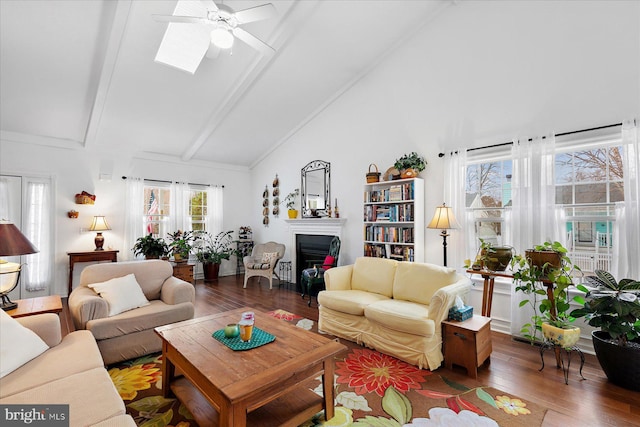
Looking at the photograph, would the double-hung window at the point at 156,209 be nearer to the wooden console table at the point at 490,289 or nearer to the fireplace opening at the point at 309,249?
the fireplace opening at the point at 309,249

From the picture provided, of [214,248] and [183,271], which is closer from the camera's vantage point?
[183,271]

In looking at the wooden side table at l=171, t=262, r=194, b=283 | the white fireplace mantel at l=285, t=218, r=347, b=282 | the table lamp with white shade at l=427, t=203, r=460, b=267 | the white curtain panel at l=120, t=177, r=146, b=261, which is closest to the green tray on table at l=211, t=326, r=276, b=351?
the table lamp with white shade at l=427, t=203, r=460, b=267

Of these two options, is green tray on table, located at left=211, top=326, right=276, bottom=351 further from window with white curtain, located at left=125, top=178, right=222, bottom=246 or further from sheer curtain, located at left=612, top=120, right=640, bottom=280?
window with white curtain, located at left=125, top=178, right=222, bottom=246

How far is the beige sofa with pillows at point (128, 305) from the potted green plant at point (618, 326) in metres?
3.61

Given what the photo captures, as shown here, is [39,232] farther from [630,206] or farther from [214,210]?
[630,206]

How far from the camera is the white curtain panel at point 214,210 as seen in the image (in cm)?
672

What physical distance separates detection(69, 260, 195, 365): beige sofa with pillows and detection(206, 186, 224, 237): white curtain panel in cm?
331

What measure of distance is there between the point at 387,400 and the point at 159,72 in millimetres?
4528

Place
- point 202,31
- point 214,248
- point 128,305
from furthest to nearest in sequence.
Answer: point 214,248
point 202,31
point 128,305

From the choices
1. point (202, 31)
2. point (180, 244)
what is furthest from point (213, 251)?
point (202, 31)

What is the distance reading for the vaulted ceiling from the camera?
10.6 feet

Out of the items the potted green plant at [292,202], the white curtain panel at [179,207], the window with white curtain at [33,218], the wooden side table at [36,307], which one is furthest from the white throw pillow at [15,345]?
the white curtain panel at [179,207]

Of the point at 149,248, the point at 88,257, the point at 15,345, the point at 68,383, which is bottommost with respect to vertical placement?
the point at 68,383

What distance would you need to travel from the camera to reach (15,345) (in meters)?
1.80
